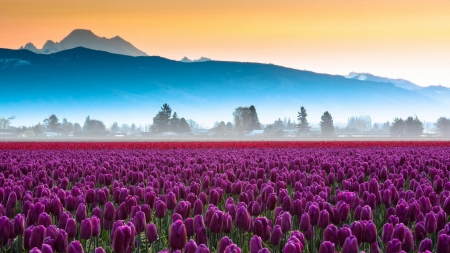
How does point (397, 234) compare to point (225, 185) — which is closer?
point (397, 234)

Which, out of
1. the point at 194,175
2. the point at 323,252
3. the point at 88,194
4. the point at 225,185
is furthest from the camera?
the point at 194,175

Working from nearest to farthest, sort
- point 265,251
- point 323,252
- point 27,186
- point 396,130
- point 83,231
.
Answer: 1. point 265,251
2. point 323,252
3. point 83,231
4. point 27,186
5. point 396,130

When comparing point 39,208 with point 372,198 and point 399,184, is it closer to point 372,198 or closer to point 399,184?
point 372,198

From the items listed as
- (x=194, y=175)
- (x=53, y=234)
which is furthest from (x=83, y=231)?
(x=194, y=175)

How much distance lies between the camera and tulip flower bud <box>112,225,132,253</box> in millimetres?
4438

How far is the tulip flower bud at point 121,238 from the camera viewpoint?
4.44 m

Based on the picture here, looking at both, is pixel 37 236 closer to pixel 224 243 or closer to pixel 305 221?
pixel 224 243

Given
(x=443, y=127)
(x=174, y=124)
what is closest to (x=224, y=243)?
(x=174, y=124)

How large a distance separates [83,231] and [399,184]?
5745 millimetres

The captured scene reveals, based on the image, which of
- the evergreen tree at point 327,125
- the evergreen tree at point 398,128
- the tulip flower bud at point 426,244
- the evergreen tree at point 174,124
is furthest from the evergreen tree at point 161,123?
the tulip flower bud at point 426,244

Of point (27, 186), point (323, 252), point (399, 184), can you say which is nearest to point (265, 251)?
point (323, 252)

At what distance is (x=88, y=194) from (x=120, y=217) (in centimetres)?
161

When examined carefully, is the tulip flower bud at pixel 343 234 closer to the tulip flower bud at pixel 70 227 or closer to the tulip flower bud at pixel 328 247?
the tulip flower bud at pixel 328 247

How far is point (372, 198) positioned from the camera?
280 inches
